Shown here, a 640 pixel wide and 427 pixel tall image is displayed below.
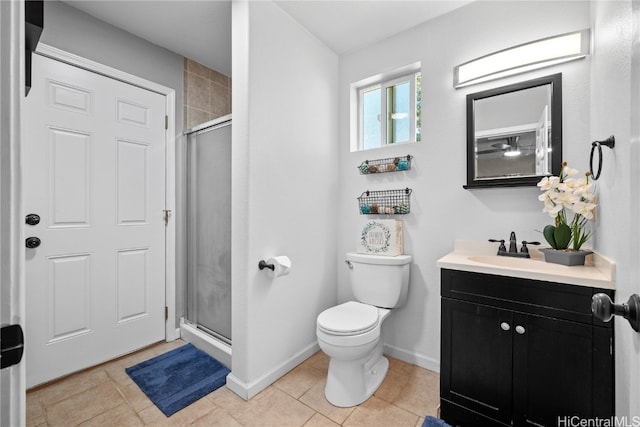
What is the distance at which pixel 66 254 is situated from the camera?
6.20 ft

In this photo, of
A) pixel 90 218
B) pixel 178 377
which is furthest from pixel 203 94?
pixel 178 377

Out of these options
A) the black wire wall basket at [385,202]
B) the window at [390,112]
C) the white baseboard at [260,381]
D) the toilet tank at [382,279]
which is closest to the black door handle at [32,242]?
the white baseboard at [260,381]

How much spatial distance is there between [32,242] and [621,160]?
2.86 meters

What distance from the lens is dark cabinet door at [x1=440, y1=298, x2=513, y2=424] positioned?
4.35ft

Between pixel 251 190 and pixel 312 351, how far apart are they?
1308 millimetres

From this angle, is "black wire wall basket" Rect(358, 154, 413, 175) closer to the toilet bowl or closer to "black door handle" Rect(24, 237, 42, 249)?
the toilet bowl

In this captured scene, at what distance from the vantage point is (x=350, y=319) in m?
1.72

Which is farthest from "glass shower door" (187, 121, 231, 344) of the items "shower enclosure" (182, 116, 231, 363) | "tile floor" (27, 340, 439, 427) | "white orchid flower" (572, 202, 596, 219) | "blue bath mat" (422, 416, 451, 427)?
"white orchid flower" (572, 202, 596, 219)

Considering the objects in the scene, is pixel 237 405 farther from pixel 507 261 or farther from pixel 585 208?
pixel 585 208

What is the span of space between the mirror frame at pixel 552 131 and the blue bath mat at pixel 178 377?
2.02m

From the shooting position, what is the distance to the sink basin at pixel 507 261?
4.89ft

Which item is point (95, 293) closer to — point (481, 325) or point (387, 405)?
point (387, 405)

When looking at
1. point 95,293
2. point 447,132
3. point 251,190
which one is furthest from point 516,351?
point 95,293

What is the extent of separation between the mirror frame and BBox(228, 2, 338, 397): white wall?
102 cm
